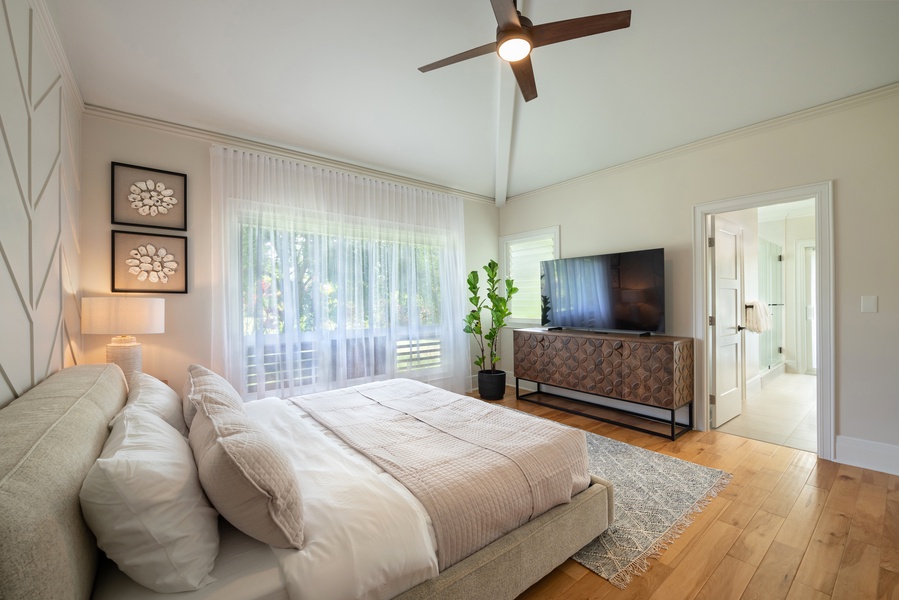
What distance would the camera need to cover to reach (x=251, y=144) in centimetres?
341

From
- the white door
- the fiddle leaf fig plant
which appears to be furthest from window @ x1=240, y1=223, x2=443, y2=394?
the white door

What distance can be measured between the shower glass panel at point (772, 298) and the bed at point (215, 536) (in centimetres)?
551

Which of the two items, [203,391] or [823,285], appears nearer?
[203,391]

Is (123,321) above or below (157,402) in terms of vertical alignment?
above

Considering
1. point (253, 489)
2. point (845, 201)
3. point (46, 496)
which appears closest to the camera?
point (46, 496)

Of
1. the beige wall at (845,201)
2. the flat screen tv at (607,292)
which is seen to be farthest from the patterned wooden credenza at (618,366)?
the beige wall at (845,201)

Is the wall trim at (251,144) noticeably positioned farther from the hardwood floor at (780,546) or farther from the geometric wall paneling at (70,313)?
the hardwood floor at (780,546)

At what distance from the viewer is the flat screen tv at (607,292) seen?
3580 mm

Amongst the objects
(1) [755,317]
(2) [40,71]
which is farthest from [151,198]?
(1) [755,317]

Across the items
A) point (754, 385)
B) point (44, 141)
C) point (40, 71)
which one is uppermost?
point (40, 71)

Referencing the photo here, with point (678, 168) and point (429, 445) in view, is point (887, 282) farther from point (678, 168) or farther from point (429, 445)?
point (429, 445)

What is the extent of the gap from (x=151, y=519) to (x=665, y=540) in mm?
2207

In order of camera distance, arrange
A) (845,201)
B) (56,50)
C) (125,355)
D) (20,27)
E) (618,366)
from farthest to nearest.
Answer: (618,366)
(845,201)
(125,355)
(56,50)
(20,27)

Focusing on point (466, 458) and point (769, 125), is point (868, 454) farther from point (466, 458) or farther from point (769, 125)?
point (466, 458)
